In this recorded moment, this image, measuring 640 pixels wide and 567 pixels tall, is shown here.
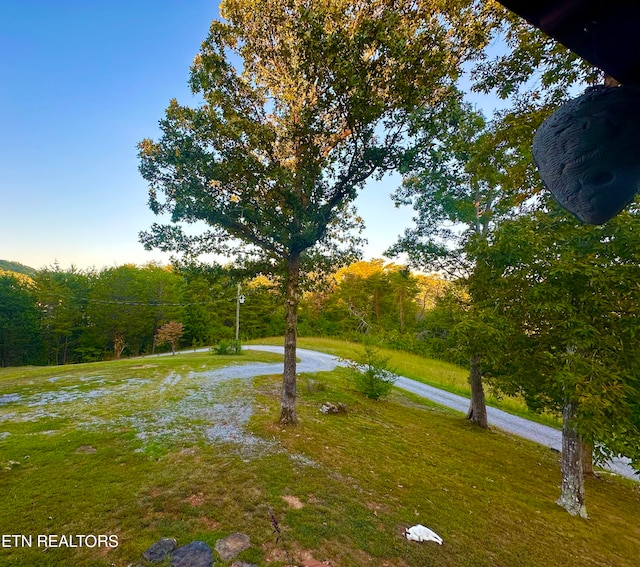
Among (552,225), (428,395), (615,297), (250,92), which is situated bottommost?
(428,395)

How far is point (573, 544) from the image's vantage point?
3.35 meters

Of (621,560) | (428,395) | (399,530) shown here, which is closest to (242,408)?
(399,530)

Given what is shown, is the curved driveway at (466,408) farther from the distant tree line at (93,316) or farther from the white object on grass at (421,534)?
the distant tree line at (93,316)

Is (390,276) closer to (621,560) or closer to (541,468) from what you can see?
(541,468)

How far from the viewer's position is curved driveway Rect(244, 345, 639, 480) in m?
8.51

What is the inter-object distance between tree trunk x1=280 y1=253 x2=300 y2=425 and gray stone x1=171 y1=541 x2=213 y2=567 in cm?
331

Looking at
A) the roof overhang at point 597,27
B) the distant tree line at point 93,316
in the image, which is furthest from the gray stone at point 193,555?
the distant tree line at point 93,316

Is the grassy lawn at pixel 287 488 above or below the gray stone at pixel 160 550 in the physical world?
below

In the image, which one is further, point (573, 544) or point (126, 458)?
point (126, 458)

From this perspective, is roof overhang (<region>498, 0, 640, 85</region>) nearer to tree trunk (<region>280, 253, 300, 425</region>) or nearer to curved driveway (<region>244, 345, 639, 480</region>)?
tree trunk (<region>280, 253, 300, 425</region>)

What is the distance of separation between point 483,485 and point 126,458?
5617 mm

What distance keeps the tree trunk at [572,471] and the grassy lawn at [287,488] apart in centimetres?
16

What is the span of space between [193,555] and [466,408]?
1124 cm

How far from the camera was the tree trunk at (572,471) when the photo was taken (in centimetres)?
409
